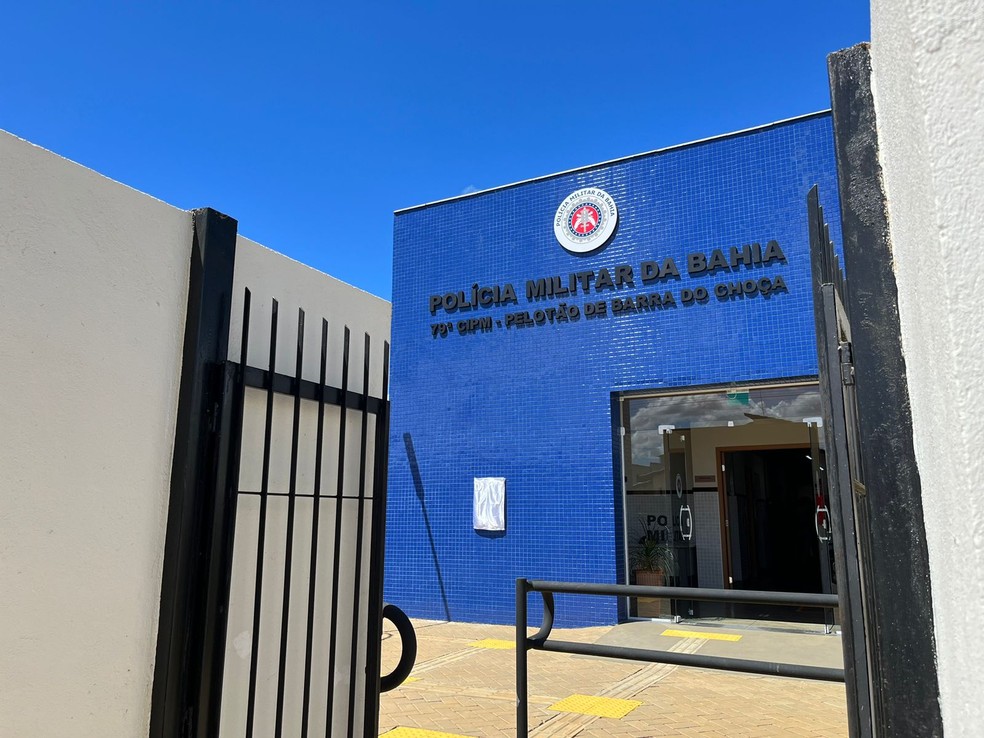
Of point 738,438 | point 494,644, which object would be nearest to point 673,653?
point 494,644

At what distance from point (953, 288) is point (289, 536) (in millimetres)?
2492

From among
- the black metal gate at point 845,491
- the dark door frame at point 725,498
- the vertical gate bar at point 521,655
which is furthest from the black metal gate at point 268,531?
the dark door frame at point 725,498

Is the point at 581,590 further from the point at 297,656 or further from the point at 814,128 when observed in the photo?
the point at 814,128

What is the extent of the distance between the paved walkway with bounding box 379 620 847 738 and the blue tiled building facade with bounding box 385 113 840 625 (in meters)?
1.50

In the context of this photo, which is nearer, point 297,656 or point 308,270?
point 297,656

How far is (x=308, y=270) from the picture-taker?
3.26 metres

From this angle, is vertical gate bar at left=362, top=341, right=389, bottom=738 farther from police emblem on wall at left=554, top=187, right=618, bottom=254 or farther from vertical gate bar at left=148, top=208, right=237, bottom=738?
police emblem on wall at left=554, top=187, right=618, bottom=254

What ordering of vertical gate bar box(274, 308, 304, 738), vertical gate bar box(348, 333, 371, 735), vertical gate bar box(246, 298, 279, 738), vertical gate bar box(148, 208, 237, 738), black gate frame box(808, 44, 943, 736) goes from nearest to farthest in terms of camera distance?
1. black gate frame box(808, 44, 943, 736)
2. vertical gate bar box(148, 208, 237, 738)
3. vertical gate bar box(246, 298, 279, 738)
4. vertical gate bar box(274, 308, 304, 738)
5. vertical gate bar box(348, 333, 371, 735)

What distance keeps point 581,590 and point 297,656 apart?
1.31m

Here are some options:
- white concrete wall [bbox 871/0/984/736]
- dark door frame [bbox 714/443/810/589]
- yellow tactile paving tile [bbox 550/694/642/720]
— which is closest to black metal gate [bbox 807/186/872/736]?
white concrete wall [bbox 871/0/984/736]

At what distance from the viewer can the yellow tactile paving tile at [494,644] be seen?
854 centimetres

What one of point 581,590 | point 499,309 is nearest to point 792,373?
point 499,309

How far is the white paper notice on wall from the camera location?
10.2 metres

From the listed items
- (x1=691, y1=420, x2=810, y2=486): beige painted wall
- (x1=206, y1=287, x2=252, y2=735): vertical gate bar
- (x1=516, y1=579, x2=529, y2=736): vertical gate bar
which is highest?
(x1=691, y1=420, x2=810, y2=486): beige painted wall
